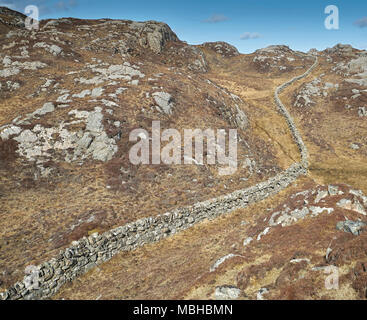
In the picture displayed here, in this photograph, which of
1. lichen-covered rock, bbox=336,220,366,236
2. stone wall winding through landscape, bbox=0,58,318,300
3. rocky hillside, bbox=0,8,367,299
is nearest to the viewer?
lichen-covered rock, bbox=336,220,366,236

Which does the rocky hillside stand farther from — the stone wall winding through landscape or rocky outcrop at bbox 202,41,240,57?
rocky outcrop at bbox 202,41,240,57

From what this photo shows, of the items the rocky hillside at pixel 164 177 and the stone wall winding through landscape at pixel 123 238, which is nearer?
the rocky hillside at pixel 164 177

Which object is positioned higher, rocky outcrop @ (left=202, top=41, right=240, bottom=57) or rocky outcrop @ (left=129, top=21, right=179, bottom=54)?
rocky outcrop @ (left=202, top=41, right=240, bottom=57)

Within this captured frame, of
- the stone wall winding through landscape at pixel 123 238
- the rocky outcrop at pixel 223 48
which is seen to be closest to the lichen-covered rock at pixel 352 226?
the stone wall winding through landscape at pixel 123 238

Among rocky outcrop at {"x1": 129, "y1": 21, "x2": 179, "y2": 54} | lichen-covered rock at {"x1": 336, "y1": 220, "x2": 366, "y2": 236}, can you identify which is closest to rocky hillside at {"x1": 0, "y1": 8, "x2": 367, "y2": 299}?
lichen-covered rock at {"x1": 336, "y1": 220, "x2": 366, "y2": 236}

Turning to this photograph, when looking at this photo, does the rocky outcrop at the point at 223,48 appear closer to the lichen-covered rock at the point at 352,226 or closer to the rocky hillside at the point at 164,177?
the rocky hillside at the point at 164,177
